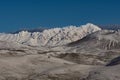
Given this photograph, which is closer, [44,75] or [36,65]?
[44,75]

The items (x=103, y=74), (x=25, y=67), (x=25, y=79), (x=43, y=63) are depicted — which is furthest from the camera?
(x=43, y=63)

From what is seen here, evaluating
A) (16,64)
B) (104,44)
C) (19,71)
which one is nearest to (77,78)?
(19,71)

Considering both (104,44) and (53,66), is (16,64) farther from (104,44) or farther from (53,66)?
(104,44)

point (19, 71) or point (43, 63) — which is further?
point (43, 63)

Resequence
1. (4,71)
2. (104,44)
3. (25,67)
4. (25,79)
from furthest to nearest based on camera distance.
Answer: (104,44)
(25,67)
(4,71)
(25,79)

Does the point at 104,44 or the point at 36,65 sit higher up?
the point at 104,44

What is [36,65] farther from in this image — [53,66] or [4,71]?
[4,71]

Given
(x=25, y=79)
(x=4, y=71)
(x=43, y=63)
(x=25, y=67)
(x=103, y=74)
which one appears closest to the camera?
(x=103, y=74)

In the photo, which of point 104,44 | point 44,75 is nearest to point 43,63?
point 44,75

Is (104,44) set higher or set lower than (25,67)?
higher
